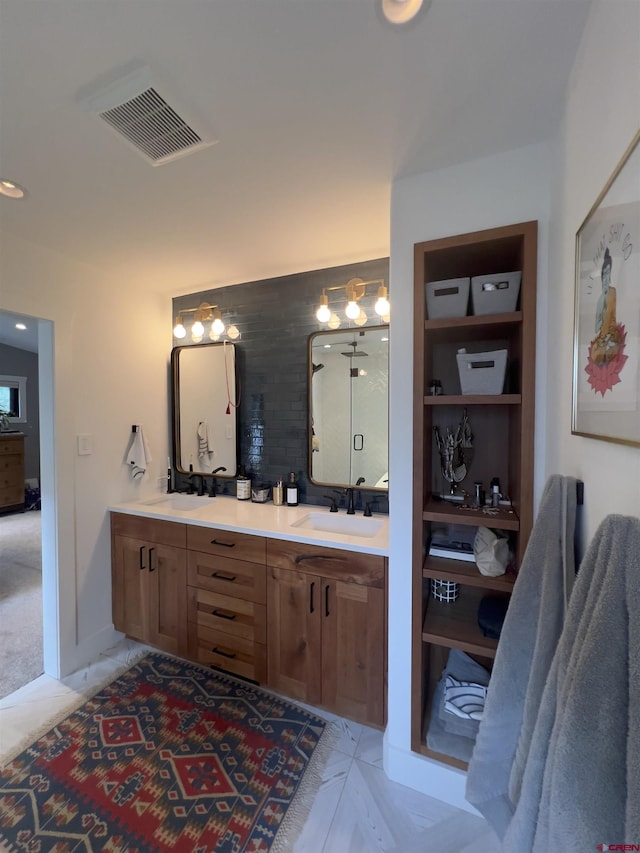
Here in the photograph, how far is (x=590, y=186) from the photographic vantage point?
2.53 ft

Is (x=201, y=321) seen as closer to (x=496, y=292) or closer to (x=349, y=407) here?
(x=349, y=407)

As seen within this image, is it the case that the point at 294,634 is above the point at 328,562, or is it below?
below

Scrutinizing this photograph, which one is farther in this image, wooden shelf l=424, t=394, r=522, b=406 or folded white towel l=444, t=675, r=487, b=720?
folded white towel l=444, t=675, r=487, b=720

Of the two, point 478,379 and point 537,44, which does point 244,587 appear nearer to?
point 478,379

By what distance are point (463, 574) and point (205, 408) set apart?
79.3 inches

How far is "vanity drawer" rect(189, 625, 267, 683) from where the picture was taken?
175 cm

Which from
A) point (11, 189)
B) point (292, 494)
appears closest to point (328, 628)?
point (292, 494)

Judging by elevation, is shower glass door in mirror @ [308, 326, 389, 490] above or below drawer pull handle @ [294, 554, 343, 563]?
above

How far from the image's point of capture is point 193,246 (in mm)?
1891

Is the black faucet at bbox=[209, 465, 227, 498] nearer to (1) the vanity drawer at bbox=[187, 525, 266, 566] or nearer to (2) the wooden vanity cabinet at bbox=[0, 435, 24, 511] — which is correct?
(1) the vanity drawer at bbox=[187, 525, 266, 566]

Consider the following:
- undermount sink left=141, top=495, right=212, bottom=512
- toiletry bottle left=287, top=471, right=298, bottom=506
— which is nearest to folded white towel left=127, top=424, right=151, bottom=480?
undermount sink left=141, top=495, right=212, bottom=512

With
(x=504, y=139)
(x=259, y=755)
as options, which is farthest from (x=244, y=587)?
(x=504, y=139)

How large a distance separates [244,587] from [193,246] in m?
1.88

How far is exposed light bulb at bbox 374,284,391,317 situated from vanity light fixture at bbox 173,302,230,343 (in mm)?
1115
